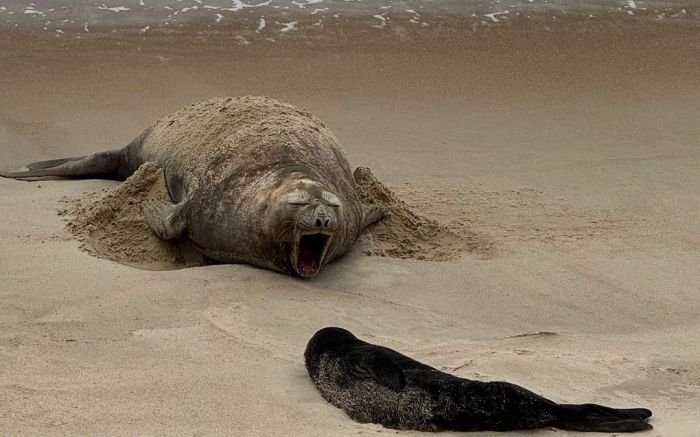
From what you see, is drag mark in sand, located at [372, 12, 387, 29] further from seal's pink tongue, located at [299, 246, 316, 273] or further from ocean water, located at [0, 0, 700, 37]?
seal's pink tongue, located at [299, 246, 316, 273]

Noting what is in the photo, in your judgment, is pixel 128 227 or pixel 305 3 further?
pixel 305 3

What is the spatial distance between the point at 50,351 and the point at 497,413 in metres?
1.86

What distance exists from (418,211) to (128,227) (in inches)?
83.6

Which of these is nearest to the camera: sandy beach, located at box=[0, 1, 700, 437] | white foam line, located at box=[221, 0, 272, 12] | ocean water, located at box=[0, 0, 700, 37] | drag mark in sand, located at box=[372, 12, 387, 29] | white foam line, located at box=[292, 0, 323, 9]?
sandy beach, located at box=[0, 1, 700, 437]

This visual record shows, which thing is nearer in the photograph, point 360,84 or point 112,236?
point 112,236

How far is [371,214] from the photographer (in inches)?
286

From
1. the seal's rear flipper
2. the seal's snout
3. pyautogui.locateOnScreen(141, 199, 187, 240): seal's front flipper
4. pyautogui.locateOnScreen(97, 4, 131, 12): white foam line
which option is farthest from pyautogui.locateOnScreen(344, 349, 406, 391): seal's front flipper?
pyautogui.locateOnScreen(97, 4, 131, 12): white foam line

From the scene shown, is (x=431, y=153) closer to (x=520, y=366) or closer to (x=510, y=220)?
(x=510, y=220)

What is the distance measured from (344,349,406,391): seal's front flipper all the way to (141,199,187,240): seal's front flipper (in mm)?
2819

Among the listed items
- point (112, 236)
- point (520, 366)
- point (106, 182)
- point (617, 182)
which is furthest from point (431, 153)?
point (520, 366)

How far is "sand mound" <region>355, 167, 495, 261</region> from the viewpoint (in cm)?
698

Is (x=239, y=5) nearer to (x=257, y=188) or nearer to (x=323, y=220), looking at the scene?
(x=257, y=188)

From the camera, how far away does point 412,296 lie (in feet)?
20.0

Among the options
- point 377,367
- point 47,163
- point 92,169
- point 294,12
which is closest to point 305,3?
point 294,12
